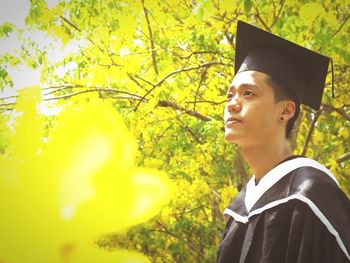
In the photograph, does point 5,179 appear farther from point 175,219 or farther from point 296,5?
point 175,219

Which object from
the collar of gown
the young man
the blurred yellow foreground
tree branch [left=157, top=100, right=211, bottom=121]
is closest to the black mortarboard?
the young man

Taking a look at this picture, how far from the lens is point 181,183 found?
15.1ft

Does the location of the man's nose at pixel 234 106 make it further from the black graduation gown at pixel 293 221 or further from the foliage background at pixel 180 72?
the foliage background at pixel 180 72

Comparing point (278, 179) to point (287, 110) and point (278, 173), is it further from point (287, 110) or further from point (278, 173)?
point (287, 110)

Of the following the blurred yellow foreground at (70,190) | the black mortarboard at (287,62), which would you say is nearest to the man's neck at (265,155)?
the black mortarboard at (287,62)

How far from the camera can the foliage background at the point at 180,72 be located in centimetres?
327

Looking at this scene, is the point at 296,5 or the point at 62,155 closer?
the point at 62,155

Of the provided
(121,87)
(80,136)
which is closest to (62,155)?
(80,136)

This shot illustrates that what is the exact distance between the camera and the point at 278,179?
1.36 metres

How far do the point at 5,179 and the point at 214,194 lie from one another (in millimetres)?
5119

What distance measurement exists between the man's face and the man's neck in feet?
0.10

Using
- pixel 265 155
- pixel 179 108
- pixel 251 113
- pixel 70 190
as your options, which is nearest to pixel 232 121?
pixel 251 113

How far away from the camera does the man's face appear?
1356mm

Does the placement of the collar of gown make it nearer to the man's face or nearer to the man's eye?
the man's face
